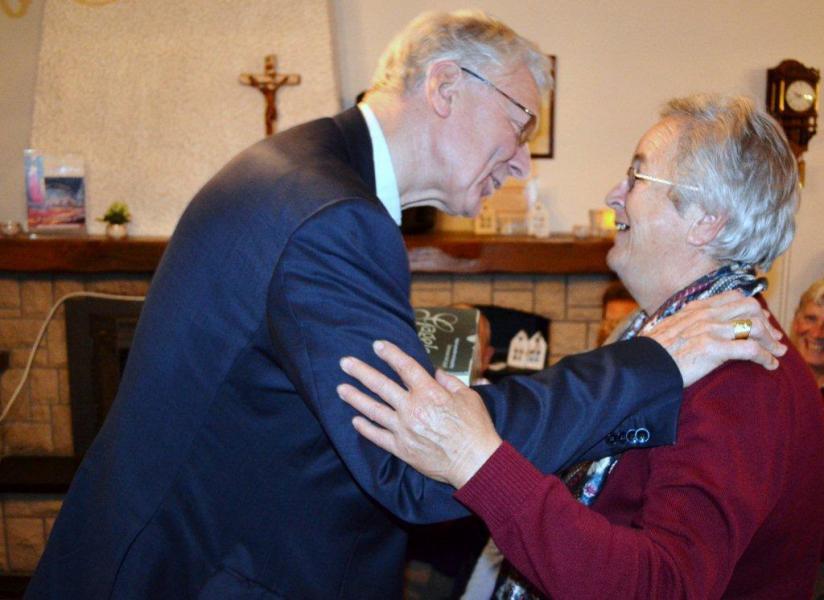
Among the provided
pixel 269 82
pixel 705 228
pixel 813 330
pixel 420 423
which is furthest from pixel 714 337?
pixel 269 82

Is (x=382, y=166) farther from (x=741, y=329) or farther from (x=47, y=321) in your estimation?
(x=47, y=321)

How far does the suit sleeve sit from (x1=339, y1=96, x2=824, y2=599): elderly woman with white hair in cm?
3

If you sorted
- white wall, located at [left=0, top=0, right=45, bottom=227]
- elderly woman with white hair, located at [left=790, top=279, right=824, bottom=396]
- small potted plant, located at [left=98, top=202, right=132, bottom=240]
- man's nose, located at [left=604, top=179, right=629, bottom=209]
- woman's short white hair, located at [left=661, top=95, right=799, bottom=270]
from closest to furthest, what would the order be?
woman's short white hair, located at [left=661, top=95, right=799, bottom=270], man's nose, located at [left=604, top=179, right=629, bottom=209], elderly woman with white hair, located at [left=790, top=279, right=824, bottom=396], small potted plant, located at [left=98, top=202, right=132, bottom=240], white wall, located at [left=0, top=0, right=45, bottom=227]

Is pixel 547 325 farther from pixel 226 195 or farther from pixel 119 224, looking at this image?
pixel 226 195

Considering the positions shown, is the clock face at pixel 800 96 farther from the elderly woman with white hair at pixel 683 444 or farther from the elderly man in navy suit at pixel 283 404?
the elderly man in navy suit at pixel 283 404

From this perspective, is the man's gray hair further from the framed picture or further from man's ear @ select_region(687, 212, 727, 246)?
the framed picture

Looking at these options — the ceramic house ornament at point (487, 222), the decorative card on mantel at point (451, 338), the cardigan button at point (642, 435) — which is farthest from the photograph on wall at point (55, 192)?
the cardigan button at point (642, 435)

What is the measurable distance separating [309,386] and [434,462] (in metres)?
0.18

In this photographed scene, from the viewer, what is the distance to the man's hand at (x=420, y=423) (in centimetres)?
94

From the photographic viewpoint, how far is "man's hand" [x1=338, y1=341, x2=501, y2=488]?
0.94 metres

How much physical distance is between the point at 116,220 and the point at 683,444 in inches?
118

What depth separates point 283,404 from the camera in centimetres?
107

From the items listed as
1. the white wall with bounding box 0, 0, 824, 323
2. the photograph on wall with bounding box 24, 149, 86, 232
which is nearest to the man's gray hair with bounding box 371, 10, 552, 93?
the white wall with bounding box 0, 0, 824, 323

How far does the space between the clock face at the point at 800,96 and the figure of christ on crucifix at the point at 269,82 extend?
2.19 m
